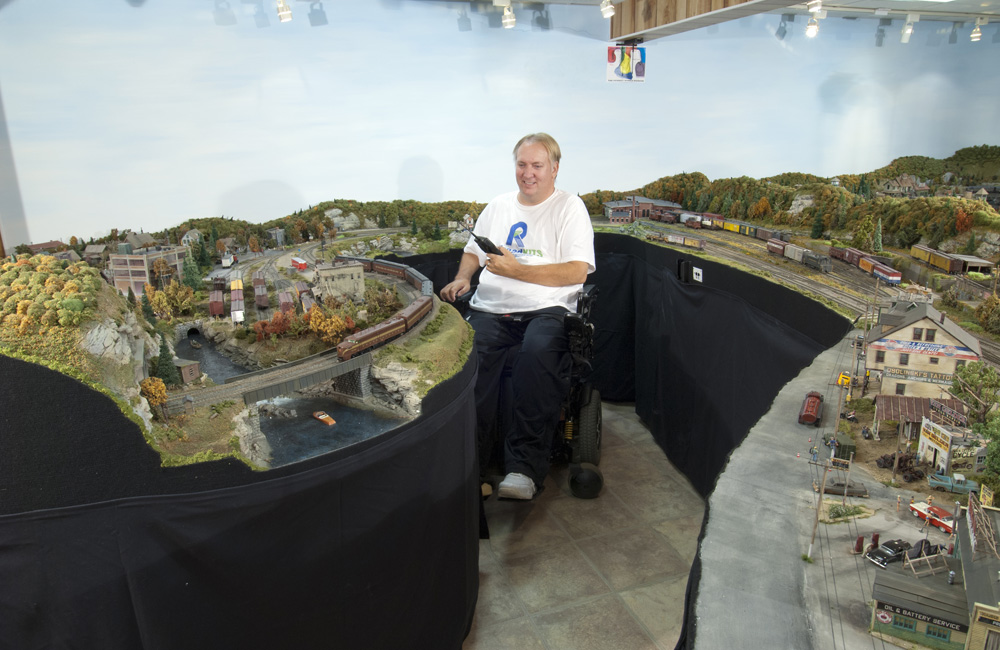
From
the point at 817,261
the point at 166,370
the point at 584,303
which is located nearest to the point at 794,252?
the point at 817,261

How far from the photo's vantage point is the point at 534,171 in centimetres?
496

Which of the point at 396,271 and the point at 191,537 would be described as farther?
the point at 396,271

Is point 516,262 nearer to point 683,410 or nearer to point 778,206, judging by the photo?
point 683,410

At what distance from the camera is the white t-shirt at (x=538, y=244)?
16.4 feet

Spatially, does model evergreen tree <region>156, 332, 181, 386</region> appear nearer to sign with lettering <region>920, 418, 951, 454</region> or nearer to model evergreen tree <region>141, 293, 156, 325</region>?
model evergreen tree <region>141, 293, 156, 325</region>

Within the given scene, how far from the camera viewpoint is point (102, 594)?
7.73 feet

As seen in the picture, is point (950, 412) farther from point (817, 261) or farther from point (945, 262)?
point (817, 261)

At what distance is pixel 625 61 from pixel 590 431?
172 inches

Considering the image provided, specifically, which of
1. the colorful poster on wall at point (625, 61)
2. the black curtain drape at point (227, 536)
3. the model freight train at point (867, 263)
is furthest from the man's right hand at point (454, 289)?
the colorful poster on wall at point (625, 61)

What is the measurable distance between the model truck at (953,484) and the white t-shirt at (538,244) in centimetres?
289

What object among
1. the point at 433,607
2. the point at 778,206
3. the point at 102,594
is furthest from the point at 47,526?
the point at 778,206

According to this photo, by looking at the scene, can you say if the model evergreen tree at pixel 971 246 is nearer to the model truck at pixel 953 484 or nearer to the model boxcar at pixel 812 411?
the model boxcar at pixel 812 411

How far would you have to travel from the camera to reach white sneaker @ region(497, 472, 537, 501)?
4309mm

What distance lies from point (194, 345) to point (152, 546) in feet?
4.42
